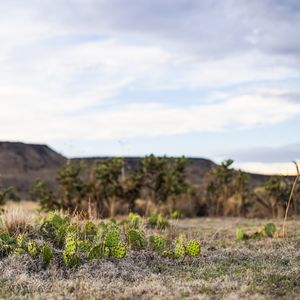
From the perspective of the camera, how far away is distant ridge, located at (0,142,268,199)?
2267 inches

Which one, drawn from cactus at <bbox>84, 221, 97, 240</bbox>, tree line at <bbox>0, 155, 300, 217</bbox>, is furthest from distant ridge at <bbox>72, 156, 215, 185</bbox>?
cactus at <bbox>84, 221, 97, 240</bbox>

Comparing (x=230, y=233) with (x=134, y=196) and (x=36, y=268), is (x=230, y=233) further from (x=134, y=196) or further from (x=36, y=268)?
(x=134, y=196)

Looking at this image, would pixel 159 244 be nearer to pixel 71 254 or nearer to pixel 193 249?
pixel 193 249

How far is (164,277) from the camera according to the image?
8.30 meters

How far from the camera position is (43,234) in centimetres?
1055

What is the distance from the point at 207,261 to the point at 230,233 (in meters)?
4.28

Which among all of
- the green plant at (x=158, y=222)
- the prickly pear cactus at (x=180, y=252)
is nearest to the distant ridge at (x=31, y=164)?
the green plant at (x=158, y=222)

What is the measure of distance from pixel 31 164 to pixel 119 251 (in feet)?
178

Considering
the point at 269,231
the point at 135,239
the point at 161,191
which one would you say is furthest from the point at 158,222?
the point at 161,191

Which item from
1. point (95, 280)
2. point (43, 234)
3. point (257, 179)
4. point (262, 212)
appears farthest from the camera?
point (257, 179)

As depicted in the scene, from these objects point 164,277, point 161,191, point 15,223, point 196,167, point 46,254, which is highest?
point 196,167

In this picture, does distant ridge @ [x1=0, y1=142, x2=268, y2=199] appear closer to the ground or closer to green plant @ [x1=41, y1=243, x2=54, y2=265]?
the ground

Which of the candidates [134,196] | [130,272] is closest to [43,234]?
[130,272]

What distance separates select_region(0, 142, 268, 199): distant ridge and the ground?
45.2m
